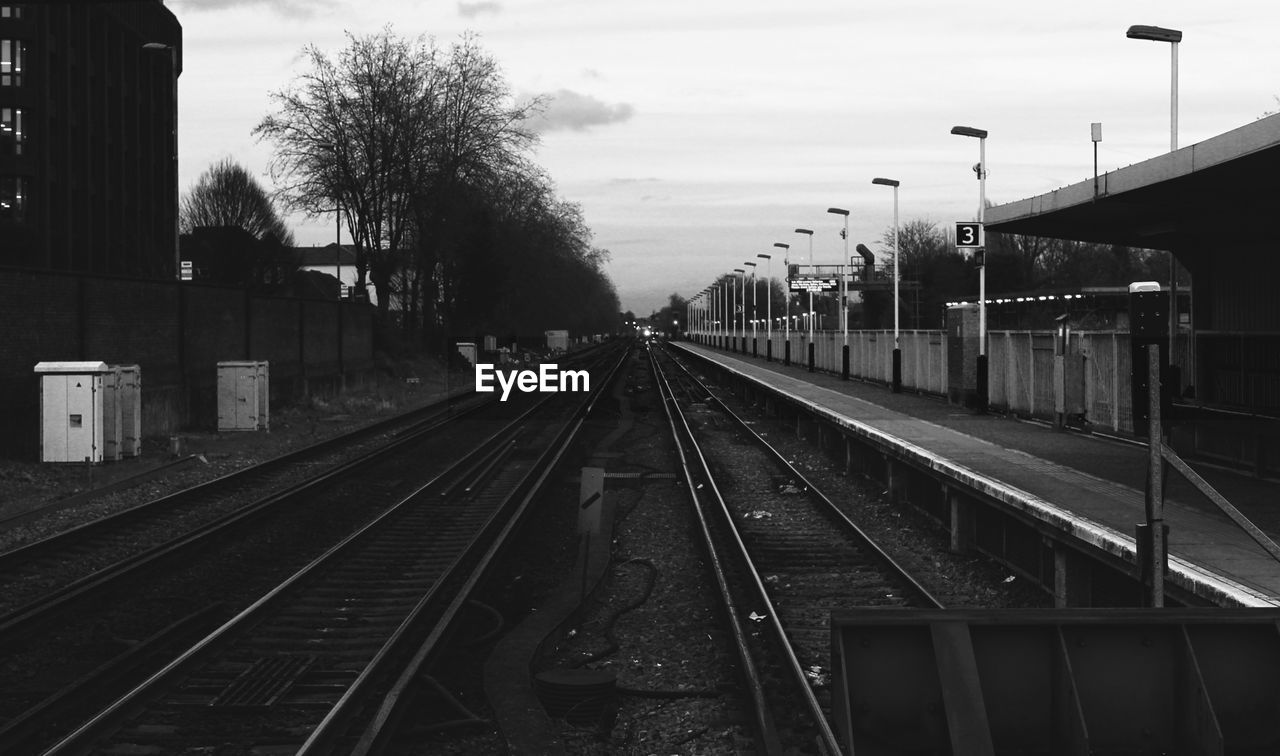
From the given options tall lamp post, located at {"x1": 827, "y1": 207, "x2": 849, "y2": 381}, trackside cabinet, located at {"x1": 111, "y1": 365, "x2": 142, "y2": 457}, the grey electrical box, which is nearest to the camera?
the grey electrical box

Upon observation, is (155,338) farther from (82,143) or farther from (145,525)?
(82,143)

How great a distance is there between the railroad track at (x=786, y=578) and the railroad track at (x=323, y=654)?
2.31m

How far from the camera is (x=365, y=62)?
54250mm

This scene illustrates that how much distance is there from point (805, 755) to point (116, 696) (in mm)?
4347

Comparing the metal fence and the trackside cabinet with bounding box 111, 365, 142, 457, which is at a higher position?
the metal fence

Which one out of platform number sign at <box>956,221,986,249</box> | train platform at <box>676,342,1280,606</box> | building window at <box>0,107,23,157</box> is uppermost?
building window at <box>0,107,23,157</box>

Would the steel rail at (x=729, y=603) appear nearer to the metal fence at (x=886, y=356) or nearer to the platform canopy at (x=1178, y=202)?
the platform canopy at (x=1178, y=202)

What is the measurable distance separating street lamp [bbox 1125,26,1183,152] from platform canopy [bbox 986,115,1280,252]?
1.96 m

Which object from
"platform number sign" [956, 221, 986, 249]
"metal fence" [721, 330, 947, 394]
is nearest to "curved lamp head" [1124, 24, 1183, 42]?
"platform number sign" [956, 221, 986, 249]

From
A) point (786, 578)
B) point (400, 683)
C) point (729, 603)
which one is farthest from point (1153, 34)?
point (400, 683)

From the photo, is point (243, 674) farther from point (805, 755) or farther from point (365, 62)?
point (365, 62)

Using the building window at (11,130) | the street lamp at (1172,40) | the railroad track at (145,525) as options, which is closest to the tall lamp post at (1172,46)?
the street lamp at (1172,40)

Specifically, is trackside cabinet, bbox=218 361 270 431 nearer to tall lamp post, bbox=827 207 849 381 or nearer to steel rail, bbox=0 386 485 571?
steel rail, bbox=0 386 485 571

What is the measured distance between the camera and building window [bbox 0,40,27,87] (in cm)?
6034
